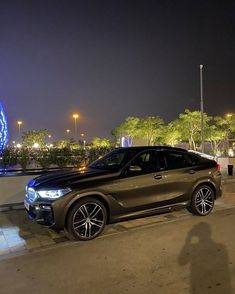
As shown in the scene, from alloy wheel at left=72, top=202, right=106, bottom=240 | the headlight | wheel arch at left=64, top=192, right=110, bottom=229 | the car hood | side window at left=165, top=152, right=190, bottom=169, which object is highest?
side window at left=165, top=152, right=190, bottom=169

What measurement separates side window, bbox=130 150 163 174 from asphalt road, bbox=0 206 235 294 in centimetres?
118

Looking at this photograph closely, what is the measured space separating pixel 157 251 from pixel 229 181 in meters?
10.1

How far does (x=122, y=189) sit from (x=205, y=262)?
2.26 meters

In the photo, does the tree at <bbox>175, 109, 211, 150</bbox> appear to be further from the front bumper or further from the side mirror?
the front bumper

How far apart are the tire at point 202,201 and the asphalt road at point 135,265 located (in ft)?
3.32

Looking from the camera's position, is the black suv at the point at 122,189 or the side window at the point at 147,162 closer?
the black suv at the point at 122,189

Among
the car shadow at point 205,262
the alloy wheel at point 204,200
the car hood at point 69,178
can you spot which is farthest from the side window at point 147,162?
the car shadow at point 205,262

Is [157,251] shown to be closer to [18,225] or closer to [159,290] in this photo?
[159,290]

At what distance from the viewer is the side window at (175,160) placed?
7.86 meters

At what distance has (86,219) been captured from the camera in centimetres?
657

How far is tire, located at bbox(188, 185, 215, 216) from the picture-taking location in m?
8.07

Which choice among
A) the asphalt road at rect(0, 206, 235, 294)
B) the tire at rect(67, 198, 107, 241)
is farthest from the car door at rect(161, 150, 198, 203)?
the tire at rect(67, 198, 107, 241)

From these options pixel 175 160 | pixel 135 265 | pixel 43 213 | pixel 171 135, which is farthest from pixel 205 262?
pixel 171 135

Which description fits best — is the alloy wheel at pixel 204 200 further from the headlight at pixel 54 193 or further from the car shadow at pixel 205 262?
the headlight at pixel 54 193
